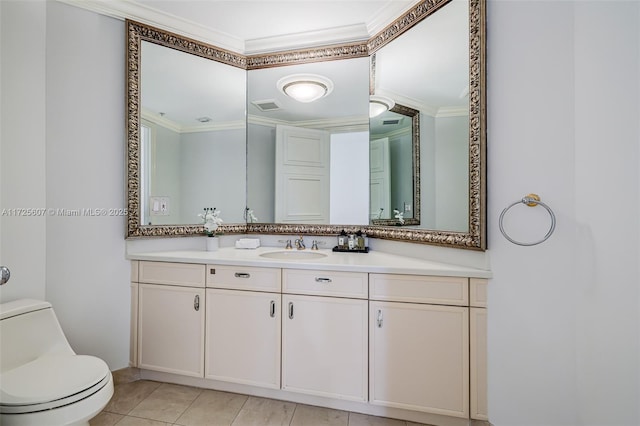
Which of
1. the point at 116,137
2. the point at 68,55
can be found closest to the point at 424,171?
the point at 116,137

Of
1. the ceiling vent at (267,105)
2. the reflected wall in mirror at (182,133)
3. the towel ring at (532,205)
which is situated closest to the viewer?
the towel ring at (532,205)

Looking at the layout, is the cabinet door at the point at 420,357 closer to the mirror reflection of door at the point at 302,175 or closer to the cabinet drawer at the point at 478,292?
the cabinet drawer at the point at 478,292

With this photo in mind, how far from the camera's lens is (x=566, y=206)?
138cm

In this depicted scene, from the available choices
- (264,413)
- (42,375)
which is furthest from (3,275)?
(264,413)

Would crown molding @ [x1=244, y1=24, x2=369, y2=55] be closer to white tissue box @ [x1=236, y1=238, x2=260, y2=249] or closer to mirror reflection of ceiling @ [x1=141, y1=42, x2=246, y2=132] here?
mirror reflection of ceiling @ [x1=141, y1=42, x2=246, y2=132]

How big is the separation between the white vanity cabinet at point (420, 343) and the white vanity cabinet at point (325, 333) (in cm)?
7

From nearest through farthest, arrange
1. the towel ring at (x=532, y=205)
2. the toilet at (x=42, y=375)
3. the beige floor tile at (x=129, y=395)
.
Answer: the toilet at (x=42, y=375), the towel ring at (x=532, y=205), the beige floor tile at (x=129, y=395)

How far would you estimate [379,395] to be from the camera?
1.67m

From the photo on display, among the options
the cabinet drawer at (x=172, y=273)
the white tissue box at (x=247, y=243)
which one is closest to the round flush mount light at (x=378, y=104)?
the white tissue box at (x=247, y=243)

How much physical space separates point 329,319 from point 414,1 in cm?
199

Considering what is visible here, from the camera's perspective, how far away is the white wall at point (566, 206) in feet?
3.90

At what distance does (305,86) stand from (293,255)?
52.1 inches

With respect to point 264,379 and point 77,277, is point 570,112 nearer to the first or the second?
point 264,379

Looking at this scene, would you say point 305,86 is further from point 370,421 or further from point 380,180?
point 370,421
